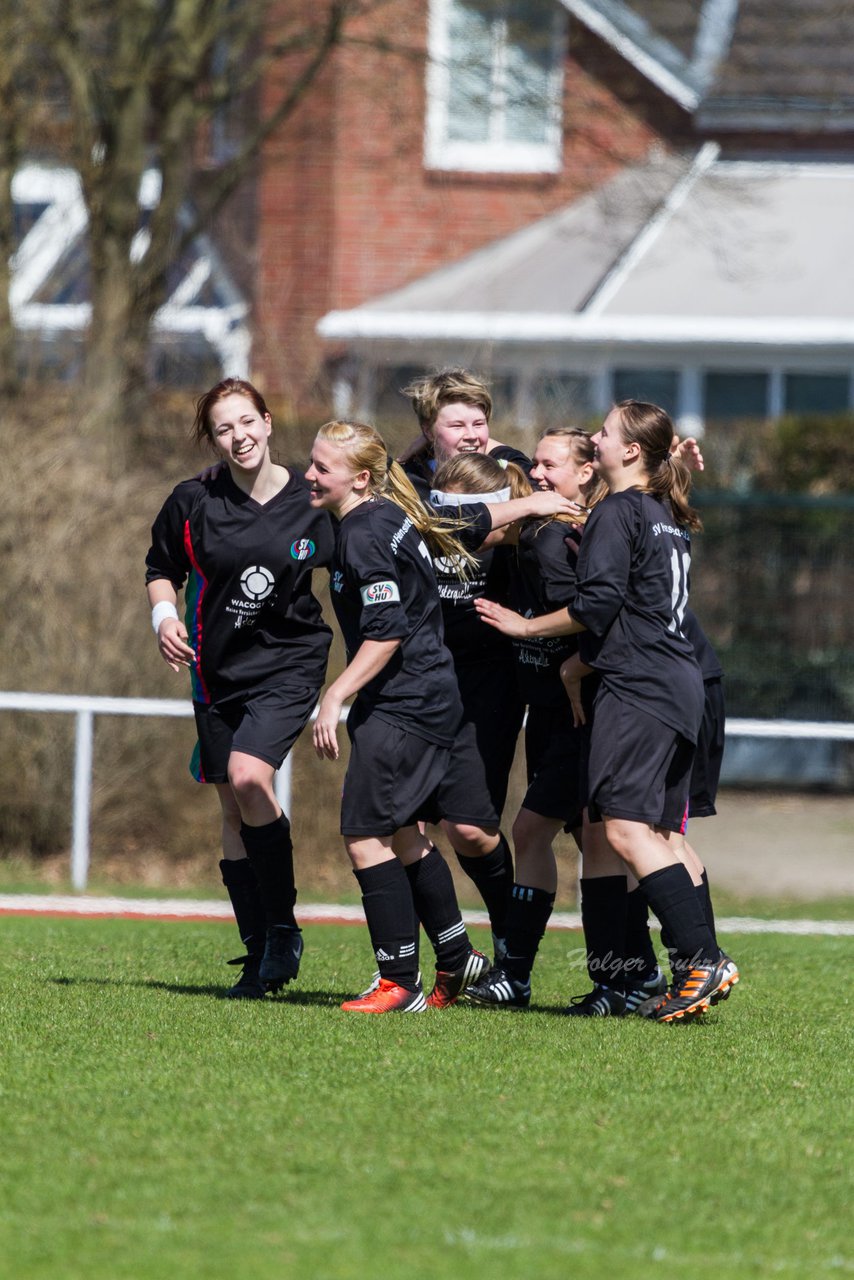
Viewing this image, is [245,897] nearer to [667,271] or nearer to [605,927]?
[605,927]

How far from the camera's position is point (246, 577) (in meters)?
6.09

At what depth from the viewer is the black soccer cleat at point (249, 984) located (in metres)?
6.14

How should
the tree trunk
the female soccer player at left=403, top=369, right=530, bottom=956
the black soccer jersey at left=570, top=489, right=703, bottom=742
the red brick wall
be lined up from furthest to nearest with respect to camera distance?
the red brick wall → the tree trunk → the female soccer player at left=403, top=369, right=530, bottom=956 → the black soccer jersey at left=570, top=489, right=703, bottom=742

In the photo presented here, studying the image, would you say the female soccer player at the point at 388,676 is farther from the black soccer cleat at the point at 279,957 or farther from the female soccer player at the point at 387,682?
the black soccer cleat at the point at 279,957

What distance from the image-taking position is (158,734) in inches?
466

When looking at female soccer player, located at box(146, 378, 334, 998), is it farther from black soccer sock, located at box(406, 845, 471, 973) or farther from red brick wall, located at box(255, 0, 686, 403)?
red brick wall, located at box(255, 0, 686, 403)

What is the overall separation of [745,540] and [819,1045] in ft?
32.4

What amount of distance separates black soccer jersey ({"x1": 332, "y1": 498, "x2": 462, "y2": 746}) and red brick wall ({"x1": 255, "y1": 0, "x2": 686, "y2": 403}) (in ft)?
45.9

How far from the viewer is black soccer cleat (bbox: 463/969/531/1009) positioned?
20.1ft

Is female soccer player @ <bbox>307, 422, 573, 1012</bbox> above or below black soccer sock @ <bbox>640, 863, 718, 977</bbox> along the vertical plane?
above

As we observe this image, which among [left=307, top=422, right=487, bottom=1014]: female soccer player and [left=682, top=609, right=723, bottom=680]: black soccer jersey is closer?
[left=307, top=422, right=487, bottom=1014]: female soccer player

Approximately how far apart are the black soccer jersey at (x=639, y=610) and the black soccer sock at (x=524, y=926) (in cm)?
82

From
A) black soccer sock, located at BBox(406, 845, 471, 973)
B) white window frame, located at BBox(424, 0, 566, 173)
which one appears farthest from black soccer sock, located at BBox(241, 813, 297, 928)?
white window frame, located at BBox(424, 0, 566, 173)

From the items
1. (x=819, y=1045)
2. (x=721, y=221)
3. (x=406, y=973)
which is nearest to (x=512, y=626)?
(x=406, y=973)
